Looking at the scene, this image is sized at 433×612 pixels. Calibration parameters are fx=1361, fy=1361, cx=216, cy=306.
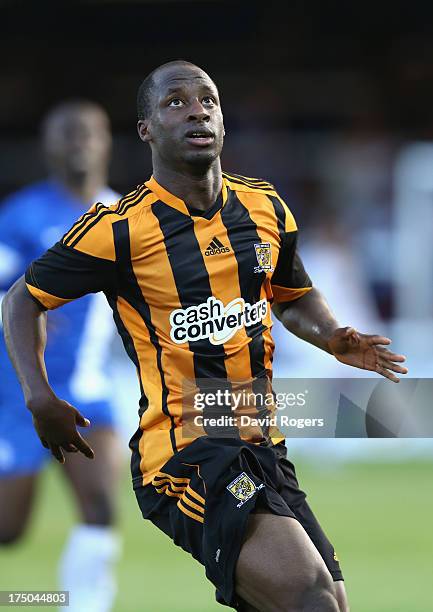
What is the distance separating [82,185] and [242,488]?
3702 mm

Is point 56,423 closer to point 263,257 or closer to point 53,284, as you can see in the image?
point 53,284

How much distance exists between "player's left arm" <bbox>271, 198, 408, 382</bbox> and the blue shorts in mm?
2127

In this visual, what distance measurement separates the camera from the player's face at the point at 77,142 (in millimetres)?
7457

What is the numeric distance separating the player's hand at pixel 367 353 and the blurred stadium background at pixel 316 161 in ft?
9.28

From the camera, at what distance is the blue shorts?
22.2 feet

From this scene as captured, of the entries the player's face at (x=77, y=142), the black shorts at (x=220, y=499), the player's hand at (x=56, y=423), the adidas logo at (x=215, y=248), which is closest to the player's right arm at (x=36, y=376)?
the player's hand at (x=56, y=423)

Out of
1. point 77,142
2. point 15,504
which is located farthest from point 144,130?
point 77,142

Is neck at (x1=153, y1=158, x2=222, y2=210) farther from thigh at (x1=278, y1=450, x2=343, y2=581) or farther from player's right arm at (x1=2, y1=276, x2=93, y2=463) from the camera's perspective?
thigh at (x1=278, y1=450, x2=343, y2=581)

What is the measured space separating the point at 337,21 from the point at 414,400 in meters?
12.6

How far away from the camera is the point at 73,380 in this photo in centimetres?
697

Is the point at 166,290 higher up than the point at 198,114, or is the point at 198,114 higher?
the point at 198,114

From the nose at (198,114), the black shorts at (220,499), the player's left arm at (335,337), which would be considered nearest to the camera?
the black shorts at (220,499)

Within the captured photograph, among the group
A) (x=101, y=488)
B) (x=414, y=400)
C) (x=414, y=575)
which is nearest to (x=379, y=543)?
(x=414, y=575)

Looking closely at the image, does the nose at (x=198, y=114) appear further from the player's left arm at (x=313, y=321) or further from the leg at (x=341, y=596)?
the leg at (x=341, y=596)
